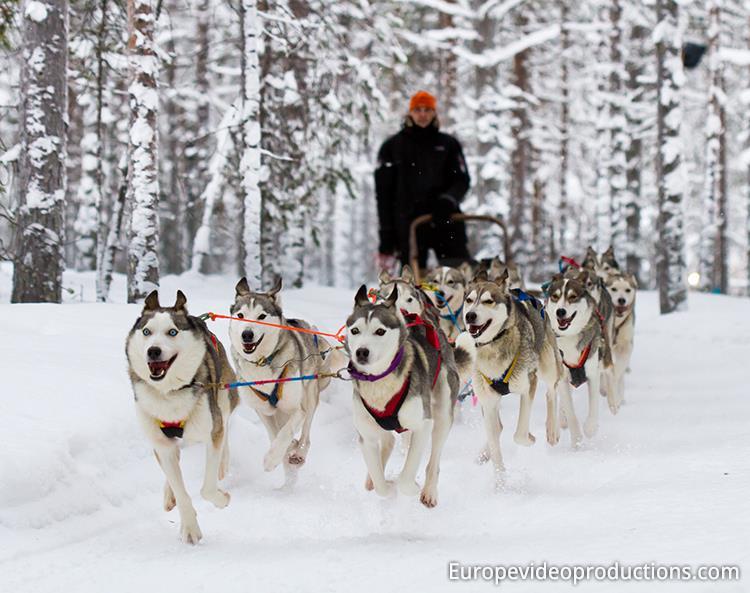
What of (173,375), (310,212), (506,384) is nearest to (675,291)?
(310,212)

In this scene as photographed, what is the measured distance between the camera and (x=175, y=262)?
22.8m

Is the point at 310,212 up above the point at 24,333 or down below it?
above

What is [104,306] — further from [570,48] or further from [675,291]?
[570,48]

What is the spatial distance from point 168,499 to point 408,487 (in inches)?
49.5

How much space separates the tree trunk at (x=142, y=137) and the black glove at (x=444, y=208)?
2.80 metres

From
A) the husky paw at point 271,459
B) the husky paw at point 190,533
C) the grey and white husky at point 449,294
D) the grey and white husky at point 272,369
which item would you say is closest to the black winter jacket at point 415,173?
the grey and white husky at point 449,294

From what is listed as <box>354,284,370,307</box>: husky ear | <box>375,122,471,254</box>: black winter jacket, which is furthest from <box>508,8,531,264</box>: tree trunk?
<box>354,284,370,307</box>: husky ear

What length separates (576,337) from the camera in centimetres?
577

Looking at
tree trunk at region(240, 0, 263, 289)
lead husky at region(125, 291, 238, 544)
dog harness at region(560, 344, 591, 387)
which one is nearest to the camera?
lead husky at region(125, 291, 238, 544)

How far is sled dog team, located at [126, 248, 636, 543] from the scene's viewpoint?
3.77 metres

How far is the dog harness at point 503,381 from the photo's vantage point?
4.88 meters

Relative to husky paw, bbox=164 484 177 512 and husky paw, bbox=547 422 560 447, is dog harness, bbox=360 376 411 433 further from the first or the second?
husky paw, bbox=547 422 560 447

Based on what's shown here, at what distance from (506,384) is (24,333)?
12.2ft

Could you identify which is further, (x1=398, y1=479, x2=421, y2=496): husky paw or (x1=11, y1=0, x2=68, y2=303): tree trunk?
(x1=11, y1=0, x2=68, y2=303): tree trunk
